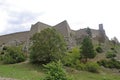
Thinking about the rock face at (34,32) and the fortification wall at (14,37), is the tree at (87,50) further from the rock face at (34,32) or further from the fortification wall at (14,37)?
the fortification wall at (14,37)

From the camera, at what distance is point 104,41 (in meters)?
89.1

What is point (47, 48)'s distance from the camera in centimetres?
4631

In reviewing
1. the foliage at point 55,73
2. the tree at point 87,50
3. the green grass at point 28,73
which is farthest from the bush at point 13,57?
the foliage at point 55,73

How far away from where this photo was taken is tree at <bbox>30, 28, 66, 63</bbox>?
4638 cm

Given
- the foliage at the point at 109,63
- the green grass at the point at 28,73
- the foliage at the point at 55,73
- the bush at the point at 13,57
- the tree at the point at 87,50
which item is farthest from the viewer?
the tree at the point at 87,50

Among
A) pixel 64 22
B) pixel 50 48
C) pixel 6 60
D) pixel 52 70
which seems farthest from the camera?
pixel 64 22

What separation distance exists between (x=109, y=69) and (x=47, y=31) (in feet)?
63.3

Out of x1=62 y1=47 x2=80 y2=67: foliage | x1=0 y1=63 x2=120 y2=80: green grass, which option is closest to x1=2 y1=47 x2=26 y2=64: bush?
x1=0 y1=63 x2=120 y2=80: green grass

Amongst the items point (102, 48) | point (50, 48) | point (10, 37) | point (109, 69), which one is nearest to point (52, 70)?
point (50, 48)

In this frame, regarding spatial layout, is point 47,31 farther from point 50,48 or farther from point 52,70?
point 52,70

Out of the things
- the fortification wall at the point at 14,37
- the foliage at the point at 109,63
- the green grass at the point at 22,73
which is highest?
the fortification wall at the point at 14,37

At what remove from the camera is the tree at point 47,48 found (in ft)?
152

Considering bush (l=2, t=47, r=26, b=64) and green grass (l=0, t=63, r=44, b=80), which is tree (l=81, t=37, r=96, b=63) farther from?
green grass (l=0, t=63, r=44, b=80)

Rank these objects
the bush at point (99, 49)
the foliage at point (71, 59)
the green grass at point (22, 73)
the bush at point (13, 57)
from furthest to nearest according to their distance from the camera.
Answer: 1. the bush at point (99, 49)
2. the bush at point (13, 57)
3. the foliage at point (71, 59)
4. the green grass at point (22, 73)
